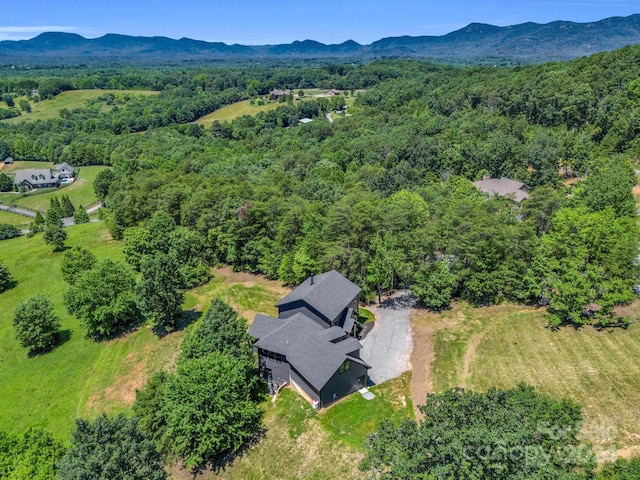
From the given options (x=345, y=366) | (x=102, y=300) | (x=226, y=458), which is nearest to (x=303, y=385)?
(x=345, y=366)

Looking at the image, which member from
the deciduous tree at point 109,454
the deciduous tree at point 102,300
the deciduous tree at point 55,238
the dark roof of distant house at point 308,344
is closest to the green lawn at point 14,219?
the deciduous tree at point 55,238

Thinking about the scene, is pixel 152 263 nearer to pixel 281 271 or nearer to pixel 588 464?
pixel 281 271

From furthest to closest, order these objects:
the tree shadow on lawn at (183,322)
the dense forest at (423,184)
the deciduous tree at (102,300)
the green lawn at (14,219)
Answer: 1. the green lawn at (14,219)
2. the tree shadow on lawn at (183,322)
3. the deciduous tree at (102,300)
4. the dense forest at (423,184)

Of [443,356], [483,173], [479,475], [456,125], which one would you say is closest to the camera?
[479,475]

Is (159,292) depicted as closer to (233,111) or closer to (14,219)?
(14,219)

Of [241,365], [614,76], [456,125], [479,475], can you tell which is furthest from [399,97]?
[479,475]

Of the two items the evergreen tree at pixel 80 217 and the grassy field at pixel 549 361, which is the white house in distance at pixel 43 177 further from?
the grassy field at pixel 549 361

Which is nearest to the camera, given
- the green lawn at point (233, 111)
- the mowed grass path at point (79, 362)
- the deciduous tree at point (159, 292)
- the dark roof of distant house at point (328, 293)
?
the mowed grass path at point (79, 362)
